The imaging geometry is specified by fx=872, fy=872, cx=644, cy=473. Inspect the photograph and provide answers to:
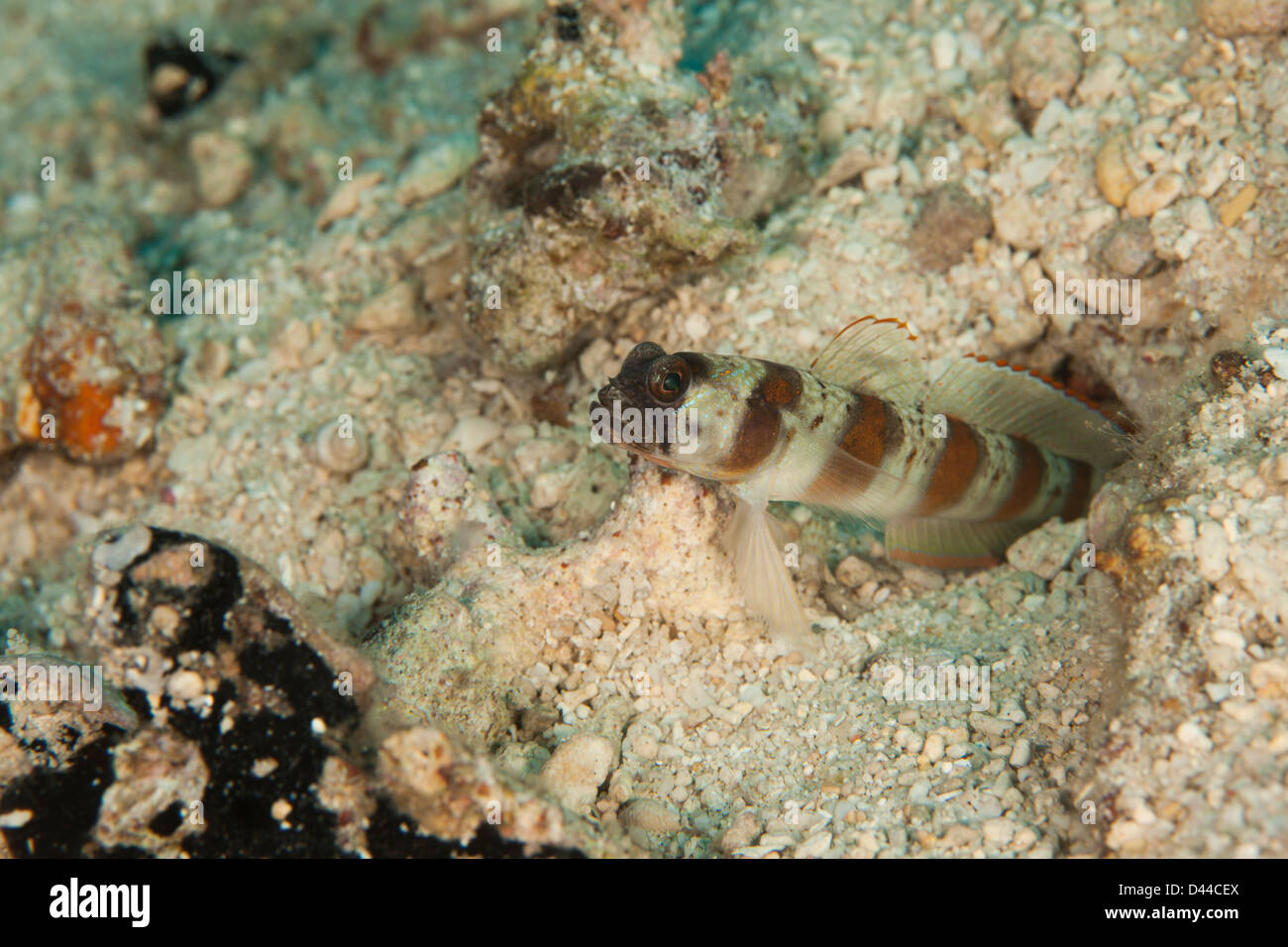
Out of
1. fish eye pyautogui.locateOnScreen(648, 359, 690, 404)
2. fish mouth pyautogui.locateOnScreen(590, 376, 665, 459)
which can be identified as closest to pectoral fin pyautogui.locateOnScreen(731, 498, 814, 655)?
fish mouth pyautogui.locateOnScreen(590, 376, 665, 459)

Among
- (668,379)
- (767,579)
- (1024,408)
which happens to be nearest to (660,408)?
(668,379)

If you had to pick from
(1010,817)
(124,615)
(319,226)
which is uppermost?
(319,226)

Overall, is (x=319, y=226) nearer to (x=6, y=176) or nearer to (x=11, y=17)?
(x=6, y=176)

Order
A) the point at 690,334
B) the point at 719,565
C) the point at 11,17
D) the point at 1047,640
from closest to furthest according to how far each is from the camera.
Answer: the point at 1047,640
the point at 719,565
the point at 690,334
the point at 11,17

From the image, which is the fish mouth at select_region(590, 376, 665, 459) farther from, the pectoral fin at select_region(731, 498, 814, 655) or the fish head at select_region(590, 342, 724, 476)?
the pectoral fin at select_region(731, 498, 814, 655)

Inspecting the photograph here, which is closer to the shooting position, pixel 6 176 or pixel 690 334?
pixel 690 334

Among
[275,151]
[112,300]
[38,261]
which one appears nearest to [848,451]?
[112,300]

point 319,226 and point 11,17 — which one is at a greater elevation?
point 11,17
